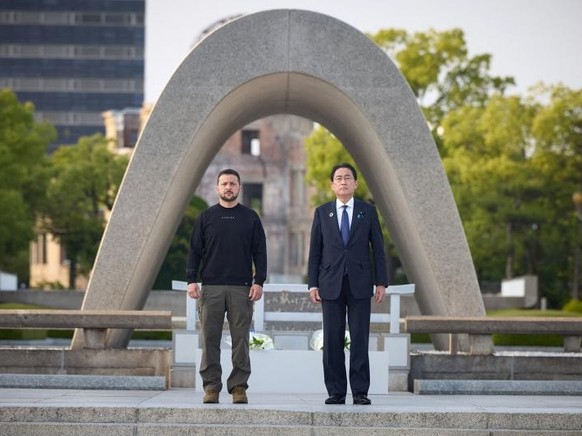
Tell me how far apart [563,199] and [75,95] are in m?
78.1

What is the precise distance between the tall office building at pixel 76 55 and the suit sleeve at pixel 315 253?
113 metres

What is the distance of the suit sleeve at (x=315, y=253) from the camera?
13086 mm

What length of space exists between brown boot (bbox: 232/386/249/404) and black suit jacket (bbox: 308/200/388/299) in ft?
3.65

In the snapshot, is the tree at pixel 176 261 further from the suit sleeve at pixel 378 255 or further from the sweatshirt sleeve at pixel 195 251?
the suit sleeve at pixel 378 255

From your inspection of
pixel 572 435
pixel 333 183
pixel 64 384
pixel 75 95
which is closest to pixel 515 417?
pixel 572 435

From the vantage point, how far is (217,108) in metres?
19.2

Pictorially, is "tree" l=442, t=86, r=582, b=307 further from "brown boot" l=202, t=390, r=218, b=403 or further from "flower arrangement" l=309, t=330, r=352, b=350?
"brown boot" l=202, t=390, r=218, b=403

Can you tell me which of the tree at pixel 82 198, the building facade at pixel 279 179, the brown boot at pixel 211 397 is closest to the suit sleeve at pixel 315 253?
the brown boot at pixel 211 397

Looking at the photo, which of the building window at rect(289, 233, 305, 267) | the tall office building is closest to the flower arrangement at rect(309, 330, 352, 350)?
the building window at rect(289, 233, 305, 267)

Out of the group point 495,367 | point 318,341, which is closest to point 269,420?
point 318,341

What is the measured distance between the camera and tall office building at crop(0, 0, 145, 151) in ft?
407

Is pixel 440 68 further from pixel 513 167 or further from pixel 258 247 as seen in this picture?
pixel 258 247

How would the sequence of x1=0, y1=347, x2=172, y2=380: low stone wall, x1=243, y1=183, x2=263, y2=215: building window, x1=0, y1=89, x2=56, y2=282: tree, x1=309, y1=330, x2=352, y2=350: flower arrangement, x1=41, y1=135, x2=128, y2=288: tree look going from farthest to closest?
1. x1=243, y1=183, x2=263, y2=215: building window
2. x1=41, y1=135, x2=128, y2=288: tree
3. x1=0, y1=89, x2=56, y2=282: tree
4. x1=0, y1=347, x2=172, y2=380: low stone wall
5. x1=309, y1=330, x2=352, y2=350: flower arrangement

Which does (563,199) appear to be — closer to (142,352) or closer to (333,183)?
(142,352)
